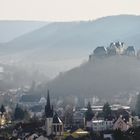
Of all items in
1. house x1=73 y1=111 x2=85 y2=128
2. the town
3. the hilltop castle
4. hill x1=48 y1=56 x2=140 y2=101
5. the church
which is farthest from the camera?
the hilltop castle

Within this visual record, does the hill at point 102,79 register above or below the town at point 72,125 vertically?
above

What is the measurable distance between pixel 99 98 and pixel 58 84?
31.2 ft

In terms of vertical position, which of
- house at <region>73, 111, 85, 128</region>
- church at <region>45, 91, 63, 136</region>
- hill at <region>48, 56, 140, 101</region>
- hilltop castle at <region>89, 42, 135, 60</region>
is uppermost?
hilltop castle at <region>89, 42, 135, 60</region>

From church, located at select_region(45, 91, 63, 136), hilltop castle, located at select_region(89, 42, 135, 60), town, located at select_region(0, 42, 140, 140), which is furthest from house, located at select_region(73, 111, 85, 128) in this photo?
hilltop castle, located at select_region(89, 42, 135, 60)

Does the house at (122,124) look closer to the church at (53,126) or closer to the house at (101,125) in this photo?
the house at (101,125)

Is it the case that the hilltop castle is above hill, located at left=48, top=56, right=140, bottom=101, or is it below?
above

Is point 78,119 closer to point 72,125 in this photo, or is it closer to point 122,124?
point 72,125

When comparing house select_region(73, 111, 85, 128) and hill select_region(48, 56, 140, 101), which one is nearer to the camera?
house select_region(73, 111, 85, 128)

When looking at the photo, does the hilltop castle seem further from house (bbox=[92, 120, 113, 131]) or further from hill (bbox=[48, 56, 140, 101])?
house (bbox=[92, 120, 113, 131])

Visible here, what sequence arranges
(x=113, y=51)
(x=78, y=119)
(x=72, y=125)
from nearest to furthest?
1. (x=72, y=125)
2. (x=78, y=119)
3. (x=113, y=51)

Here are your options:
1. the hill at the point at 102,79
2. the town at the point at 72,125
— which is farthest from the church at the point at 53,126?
the hill at the point at 102,79

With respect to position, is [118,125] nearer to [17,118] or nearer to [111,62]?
[17,118]

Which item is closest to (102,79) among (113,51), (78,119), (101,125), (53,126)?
(113,51)

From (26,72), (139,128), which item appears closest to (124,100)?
(139,128)
